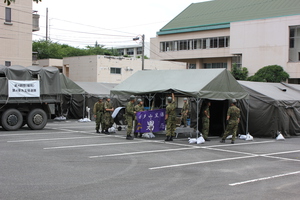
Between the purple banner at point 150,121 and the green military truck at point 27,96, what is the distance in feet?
17.4

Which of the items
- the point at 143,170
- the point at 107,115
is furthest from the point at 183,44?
the point at 143,170

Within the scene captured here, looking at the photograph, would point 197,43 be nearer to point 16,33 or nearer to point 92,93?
point 16,33

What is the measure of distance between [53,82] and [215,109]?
27.3 ft

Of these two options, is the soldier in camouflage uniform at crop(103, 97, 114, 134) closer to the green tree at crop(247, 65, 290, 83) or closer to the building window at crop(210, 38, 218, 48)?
the green tree at crop(247, 65, 290, 83)

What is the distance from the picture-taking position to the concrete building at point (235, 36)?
47281mm

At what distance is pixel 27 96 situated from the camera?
1847 cm

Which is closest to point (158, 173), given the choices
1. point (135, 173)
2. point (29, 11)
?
point (135, 173)

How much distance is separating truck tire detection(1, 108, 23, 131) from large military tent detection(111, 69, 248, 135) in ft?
15.1

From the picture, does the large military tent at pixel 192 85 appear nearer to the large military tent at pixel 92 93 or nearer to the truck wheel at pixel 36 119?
the truck wheel at pixel 36 119

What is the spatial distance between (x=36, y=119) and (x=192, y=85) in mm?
8136

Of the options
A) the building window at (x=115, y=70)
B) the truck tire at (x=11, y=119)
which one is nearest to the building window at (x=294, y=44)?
the building window at (x=115, y=70)

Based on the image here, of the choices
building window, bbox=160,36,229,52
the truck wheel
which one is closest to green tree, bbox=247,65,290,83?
building window, bbox=160,36,229,52

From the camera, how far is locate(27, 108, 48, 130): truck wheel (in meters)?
18.9

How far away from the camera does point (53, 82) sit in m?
19.7
